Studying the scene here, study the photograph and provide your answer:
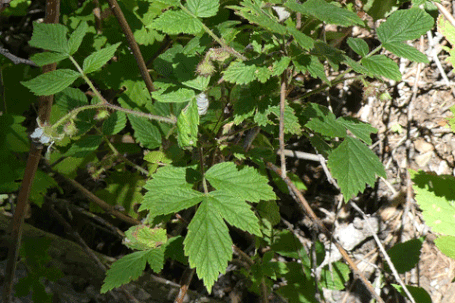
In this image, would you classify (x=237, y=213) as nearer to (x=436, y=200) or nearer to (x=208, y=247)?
(x=208, y=247)

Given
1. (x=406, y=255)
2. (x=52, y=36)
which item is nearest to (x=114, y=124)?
(x=52, y=36)

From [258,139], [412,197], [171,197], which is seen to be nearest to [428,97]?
[412,197]

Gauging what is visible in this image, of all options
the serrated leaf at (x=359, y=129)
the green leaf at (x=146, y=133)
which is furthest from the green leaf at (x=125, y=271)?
the serrated leaf at (x=359, y=129)

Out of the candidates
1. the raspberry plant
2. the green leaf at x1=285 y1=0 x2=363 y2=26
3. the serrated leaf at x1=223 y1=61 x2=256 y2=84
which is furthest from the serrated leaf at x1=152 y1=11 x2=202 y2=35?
the green leaf at x1=285 y1=0 x2=363 y2=26

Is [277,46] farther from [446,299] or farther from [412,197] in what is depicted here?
[446,299]

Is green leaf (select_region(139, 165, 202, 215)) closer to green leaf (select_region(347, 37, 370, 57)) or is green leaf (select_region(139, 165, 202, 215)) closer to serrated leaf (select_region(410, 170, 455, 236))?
green leaf (select_region(347, 37, 370, 57))
